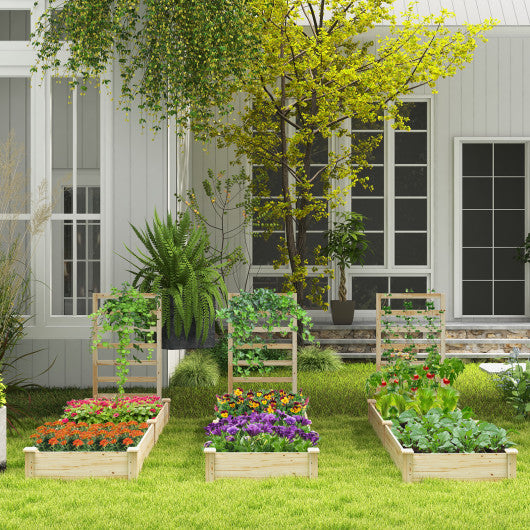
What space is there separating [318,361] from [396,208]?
2.85m

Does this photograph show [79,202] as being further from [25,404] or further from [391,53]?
[391,53]

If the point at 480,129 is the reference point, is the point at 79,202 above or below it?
below

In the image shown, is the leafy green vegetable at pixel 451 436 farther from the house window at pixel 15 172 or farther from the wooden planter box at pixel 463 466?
the house window at pixel 15 172

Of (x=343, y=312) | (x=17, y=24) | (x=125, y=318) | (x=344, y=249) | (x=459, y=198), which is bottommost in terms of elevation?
(x=343, y=312)

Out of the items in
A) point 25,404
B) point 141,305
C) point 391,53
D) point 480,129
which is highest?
point 391,53

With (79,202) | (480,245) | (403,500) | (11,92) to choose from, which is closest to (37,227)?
(79,202)

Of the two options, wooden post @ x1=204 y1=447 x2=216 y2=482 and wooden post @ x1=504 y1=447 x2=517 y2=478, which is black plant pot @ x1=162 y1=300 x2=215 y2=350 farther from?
wooden post @ x1=504 y1=447 x2=517 y2=478

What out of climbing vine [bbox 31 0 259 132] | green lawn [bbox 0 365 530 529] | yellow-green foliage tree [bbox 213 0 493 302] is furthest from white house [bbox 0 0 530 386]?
green lawn [bbox 0 365 530 529]

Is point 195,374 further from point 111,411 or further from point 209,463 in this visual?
point 209,463

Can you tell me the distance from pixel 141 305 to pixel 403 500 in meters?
2.52

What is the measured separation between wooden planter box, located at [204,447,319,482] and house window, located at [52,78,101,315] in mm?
3196

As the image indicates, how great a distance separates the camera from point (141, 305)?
538cm

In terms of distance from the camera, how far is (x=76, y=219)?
22.3ft

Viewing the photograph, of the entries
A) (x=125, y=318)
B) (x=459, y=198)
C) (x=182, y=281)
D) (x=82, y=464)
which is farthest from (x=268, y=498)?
(x=459, y=198)
